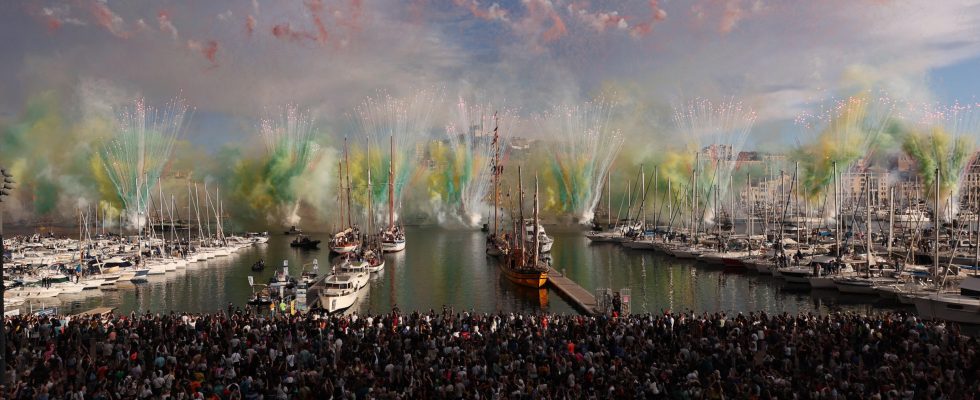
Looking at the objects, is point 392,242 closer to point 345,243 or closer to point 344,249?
point 345,243

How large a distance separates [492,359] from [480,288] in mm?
30702

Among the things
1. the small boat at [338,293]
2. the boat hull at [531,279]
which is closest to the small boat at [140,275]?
the small boat at [338,293]

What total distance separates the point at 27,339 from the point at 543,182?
107 meters

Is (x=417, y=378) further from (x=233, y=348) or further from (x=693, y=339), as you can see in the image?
(x=693, y=339)

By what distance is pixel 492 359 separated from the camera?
20.4m

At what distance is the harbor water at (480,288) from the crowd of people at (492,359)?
50.7 ft

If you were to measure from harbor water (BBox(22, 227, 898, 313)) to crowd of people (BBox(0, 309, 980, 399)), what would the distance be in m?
15.4

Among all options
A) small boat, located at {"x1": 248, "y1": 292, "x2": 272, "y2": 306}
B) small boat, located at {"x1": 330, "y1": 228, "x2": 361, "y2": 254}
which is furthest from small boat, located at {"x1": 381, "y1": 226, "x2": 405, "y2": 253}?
small boat, located at {"x1": 248, "y1": 292, "x2": 272, "y2": 306}

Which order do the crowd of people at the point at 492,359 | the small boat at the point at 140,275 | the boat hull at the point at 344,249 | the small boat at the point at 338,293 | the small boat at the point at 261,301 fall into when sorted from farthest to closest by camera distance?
the boat hull at the point at 344,249
the small boat at the point at 140,275
the small boat at the point at 261,301
the small boat at the point at 338,293
the crowd of people at the point at 492,359

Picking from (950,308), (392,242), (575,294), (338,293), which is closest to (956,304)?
(950,308)

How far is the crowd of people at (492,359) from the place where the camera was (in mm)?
17188

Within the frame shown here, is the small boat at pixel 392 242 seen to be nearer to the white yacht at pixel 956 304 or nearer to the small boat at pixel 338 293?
the small boat at pixel 338 293

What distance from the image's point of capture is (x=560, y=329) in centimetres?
2364

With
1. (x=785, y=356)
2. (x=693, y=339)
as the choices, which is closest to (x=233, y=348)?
(x=693, y=339)
